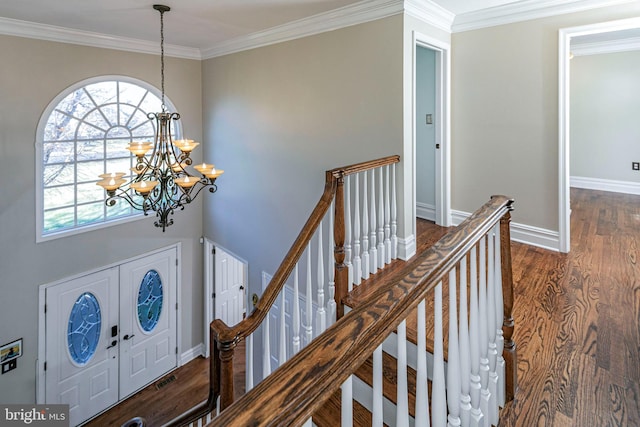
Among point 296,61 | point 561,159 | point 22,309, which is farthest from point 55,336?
point 561,159

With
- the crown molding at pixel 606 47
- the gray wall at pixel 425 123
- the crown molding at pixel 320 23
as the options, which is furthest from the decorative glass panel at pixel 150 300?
the crown molding at pixel 606 47

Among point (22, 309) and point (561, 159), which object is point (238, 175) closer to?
point (22, 309)

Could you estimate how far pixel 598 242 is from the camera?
3859 mm

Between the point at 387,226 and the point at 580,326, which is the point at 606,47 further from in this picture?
the point at 580,326

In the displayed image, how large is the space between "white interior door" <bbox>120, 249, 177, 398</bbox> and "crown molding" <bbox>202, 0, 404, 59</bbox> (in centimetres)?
319

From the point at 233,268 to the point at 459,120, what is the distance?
4363 mm

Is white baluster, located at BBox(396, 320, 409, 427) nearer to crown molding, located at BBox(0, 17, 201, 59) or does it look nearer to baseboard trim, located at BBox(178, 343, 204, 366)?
crown molding, located at BBox(0, 17, 201, 59)

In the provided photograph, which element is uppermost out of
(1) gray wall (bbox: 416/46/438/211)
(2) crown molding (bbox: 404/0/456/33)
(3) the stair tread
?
(2) crown molding (bbox: 404/0/456/33)

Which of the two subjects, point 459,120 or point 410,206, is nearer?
point 410,206

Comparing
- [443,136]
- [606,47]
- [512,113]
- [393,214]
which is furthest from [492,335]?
[606,47]

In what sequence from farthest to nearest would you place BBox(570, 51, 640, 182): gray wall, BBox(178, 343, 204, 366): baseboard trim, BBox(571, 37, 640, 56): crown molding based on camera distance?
1. BBox(178, 343, 204, 366): baseboard trim
2. BBox(570, 51, 640, 182): gray wall
3. BBox(571, 37, 640, 56): crown molding

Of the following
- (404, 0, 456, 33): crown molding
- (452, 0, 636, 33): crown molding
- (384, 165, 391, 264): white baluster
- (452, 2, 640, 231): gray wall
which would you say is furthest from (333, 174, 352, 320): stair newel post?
(452, 0, 636, 33): crown molding

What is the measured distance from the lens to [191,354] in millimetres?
6258

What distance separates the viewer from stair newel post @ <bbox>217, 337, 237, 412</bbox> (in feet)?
5.85
